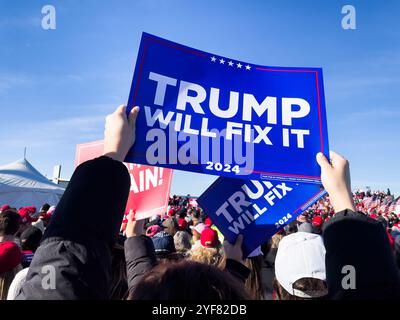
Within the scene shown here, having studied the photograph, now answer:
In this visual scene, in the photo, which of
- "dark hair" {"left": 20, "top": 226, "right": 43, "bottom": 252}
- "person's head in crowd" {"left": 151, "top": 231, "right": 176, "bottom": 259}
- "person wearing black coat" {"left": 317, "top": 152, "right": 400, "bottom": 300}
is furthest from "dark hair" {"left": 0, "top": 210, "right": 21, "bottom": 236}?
"person wearing black coat" {"left": 317, "top": 152, "right": 400, "bottom": 300}

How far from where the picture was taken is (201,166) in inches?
98.5

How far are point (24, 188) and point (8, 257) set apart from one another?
51.3ft

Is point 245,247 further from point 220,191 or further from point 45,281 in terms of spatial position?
point 45,281

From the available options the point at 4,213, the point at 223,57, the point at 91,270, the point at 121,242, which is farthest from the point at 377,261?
the point at 4,213

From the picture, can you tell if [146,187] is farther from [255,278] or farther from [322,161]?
[322,161]

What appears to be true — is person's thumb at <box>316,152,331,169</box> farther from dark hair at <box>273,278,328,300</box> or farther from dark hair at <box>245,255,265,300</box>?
dark hair at <box>245,255,265,300</box>

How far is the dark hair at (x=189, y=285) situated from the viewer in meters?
0.92

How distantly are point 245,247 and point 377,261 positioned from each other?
138 cm

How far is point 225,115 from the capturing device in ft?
8.71

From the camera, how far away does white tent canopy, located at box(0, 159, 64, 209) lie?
16750 mm

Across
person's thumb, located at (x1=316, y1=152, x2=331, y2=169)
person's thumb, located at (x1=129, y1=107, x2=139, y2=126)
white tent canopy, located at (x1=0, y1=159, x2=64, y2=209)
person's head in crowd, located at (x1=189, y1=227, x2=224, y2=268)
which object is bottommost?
person's head in crowd, located at (x1=189, y1=227, x2=224, y2=268)

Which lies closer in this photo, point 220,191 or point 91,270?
point 91,270

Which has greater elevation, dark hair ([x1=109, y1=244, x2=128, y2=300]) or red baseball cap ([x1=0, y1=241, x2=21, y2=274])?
red baseball cap ([x1=0, y1=241, x2=21, y2=274])

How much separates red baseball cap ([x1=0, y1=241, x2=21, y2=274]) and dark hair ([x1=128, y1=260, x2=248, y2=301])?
2944 millimetres
